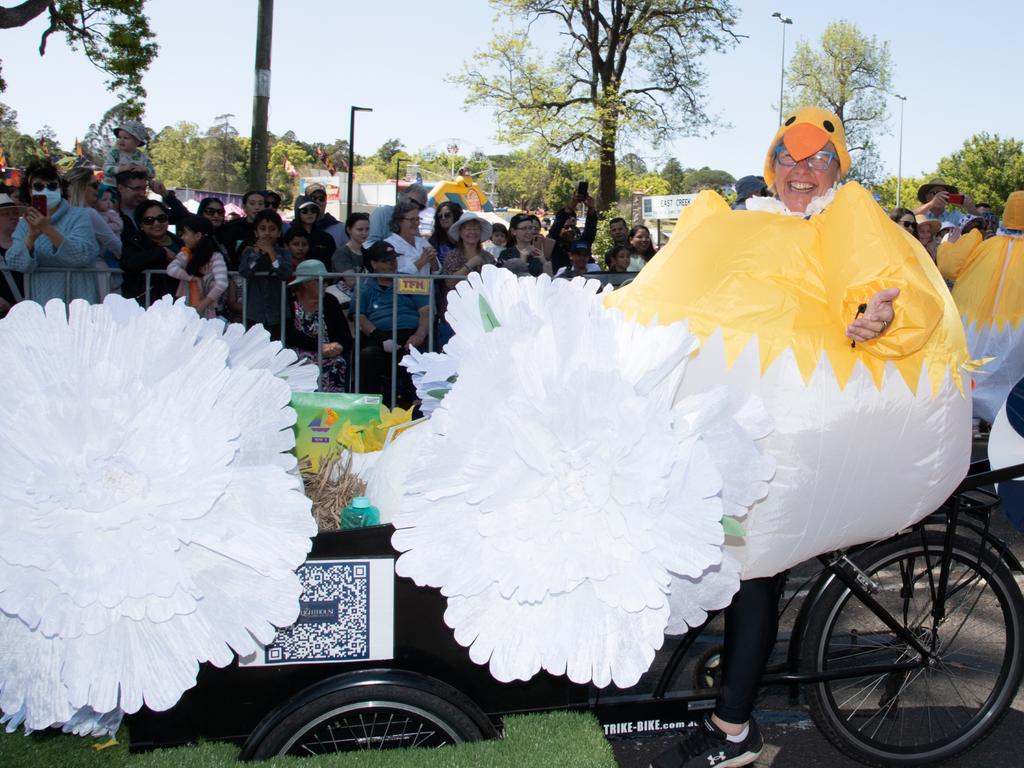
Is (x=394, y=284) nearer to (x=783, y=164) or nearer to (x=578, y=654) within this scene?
(x=783, y=164)

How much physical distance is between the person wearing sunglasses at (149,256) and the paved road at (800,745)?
12.0ft

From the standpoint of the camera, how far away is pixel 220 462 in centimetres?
190

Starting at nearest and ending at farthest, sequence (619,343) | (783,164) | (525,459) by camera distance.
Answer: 1. (525,459)
2. (619,343)
3. (783,164)

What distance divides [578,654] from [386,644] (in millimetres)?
485

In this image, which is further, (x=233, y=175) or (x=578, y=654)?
(x=233, y=175)

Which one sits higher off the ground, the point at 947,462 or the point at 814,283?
the point at 814,283

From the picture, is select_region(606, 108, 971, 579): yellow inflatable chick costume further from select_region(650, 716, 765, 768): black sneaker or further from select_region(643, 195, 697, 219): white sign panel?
select_region(643, 195, 697, 219): white sign panel

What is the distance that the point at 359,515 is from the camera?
93.2 inches

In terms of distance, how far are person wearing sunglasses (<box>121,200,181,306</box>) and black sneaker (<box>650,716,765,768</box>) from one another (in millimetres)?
3963

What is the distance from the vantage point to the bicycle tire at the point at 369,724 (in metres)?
2.15

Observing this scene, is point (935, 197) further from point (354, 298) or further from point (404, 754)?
point (404, 754)

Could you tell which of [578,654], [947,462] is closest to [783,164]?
[947,462]

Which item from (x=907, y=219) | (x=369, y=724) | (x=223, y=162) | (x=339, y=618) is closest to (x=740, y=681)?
(x=369, y=724)

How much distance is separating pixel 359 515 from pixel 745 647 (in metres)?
1.04
